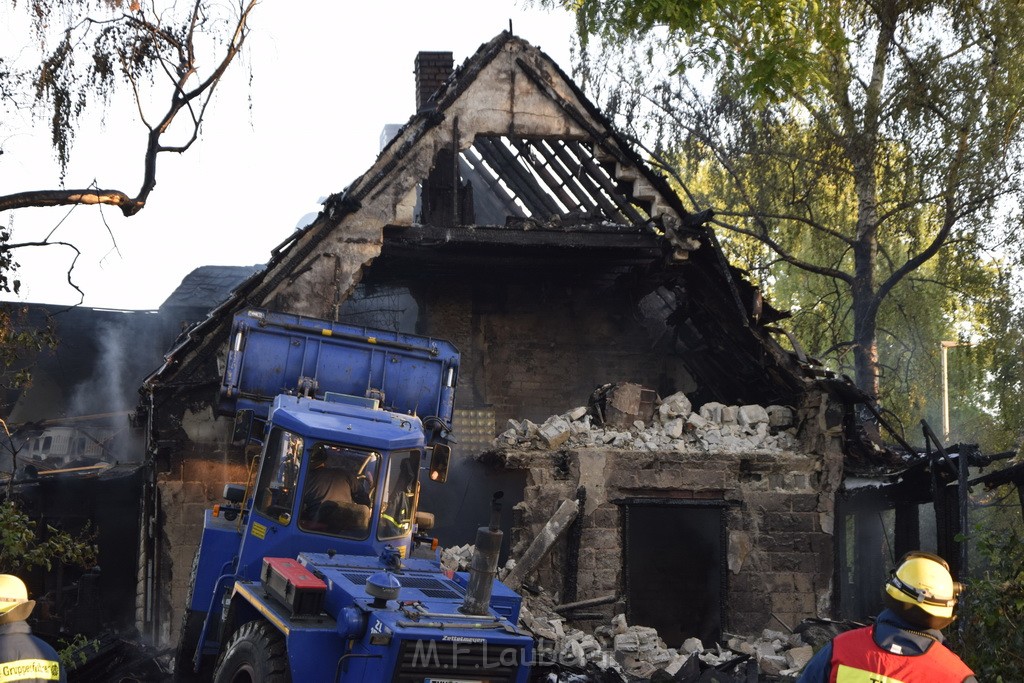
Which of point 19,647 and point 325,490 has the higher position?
point 325,490

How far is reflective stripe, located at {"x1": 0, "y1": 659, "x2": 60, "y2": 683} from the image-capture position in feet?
16.3

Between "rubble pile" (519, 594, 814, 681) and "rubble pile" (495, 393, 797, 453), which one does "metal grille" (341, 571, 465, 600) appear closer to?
"rubble pile" (519, 594, 814, 681)

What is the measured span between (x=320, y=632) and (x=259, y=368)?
5.05 meters

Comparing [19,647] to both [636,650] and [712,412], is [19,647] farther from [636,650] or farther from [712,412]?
[712,412]

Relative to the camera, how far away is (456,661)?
681 cm

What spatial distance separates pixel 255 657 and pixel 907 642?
473 cm

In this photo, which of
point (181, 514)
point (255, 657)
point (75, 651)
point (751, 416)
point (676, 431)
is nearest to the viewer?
point (255, 657)

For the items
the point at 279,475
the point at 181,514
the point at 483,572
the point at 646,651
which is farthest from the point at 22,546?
the point at 646,651

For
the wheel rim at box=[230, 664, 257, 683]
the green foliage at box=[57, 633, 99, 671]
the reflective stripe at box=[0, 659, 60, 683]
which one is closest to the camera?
the reflective stripe at box=[0, 659, 60, 683]

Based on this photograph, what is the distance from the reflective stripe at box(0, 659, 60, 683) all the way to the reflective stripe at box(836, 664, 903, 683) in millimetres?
3568

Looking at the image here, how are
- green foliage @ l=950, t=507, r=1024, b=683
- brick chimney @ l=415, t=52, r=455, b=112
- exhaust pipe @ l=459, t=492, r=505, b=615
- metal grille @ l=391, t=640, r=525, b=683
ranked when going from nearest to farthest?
metal grille @ l=391, t=640, r=525, b=683 → exhaust pipe @ l=459, t=492, r=505, b=615 → green foliage @ l=950, t=507, r=1024, b=683 → brick chimney @ l=415, t=52, r=455, b=112

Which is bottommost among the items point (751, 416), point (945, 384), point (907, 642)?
point (907, 642)

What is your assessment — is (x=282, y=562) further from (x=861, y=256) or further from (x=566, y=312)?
(x=861, y=256)

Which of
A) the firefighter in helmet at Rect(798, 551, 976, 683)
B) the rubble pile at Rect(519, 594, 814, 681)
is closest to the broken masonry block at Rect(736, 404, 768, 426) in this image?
the rubble pile at Rect(519, 594, 814, 681)
